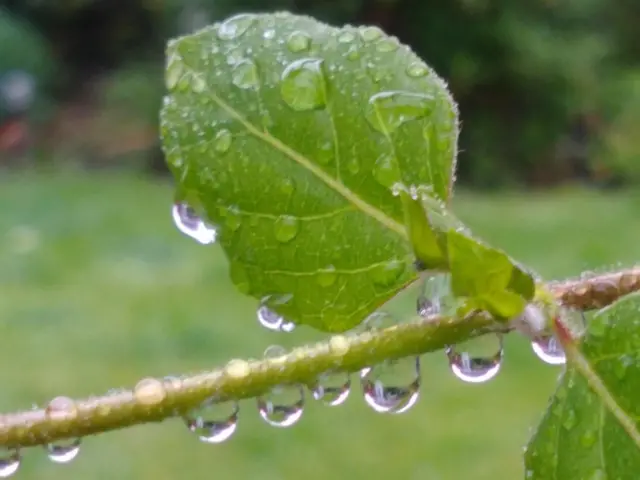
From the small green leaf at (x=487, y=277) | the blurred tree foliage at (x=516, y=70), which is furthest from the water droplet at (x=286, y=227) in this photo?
the blurred tree foliage at (x=516, y=70)

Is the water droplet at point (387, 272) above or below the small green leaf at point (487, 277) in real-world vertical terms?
below

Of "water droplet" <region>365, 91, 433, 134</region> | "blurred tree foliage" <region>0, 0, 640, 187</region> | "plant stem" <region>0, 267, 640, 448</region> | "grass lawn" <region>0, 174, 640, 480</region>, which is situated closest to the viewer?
"plant stem" <region>0, 267, 640, 448</region>

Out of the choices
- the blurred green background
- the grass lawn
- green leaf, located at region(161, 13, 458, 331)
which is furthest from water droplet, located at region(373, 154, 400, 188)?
the grass lawn

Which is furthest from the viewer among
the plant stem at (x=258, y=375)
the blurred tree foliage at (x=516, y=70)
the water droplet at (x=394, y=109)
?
the blurred tree foliage at (x=516, y=70)

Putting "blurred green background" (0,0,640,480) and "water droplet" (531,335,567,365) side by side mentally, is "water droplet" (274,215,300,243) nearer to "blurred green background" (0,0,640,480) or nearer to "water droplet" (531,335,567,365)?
"water droplet" (531,335,567,365)

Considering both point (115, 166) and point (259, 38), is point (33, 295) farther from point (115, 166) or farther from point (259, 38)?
point (259, 38)

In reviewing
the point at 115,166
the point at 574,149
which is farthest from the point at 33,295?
the point at 574,149

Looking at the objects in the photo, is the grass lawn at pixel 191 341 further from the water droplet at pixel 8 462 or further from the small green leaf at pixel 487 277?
the small green leaf at pixel 487 277
